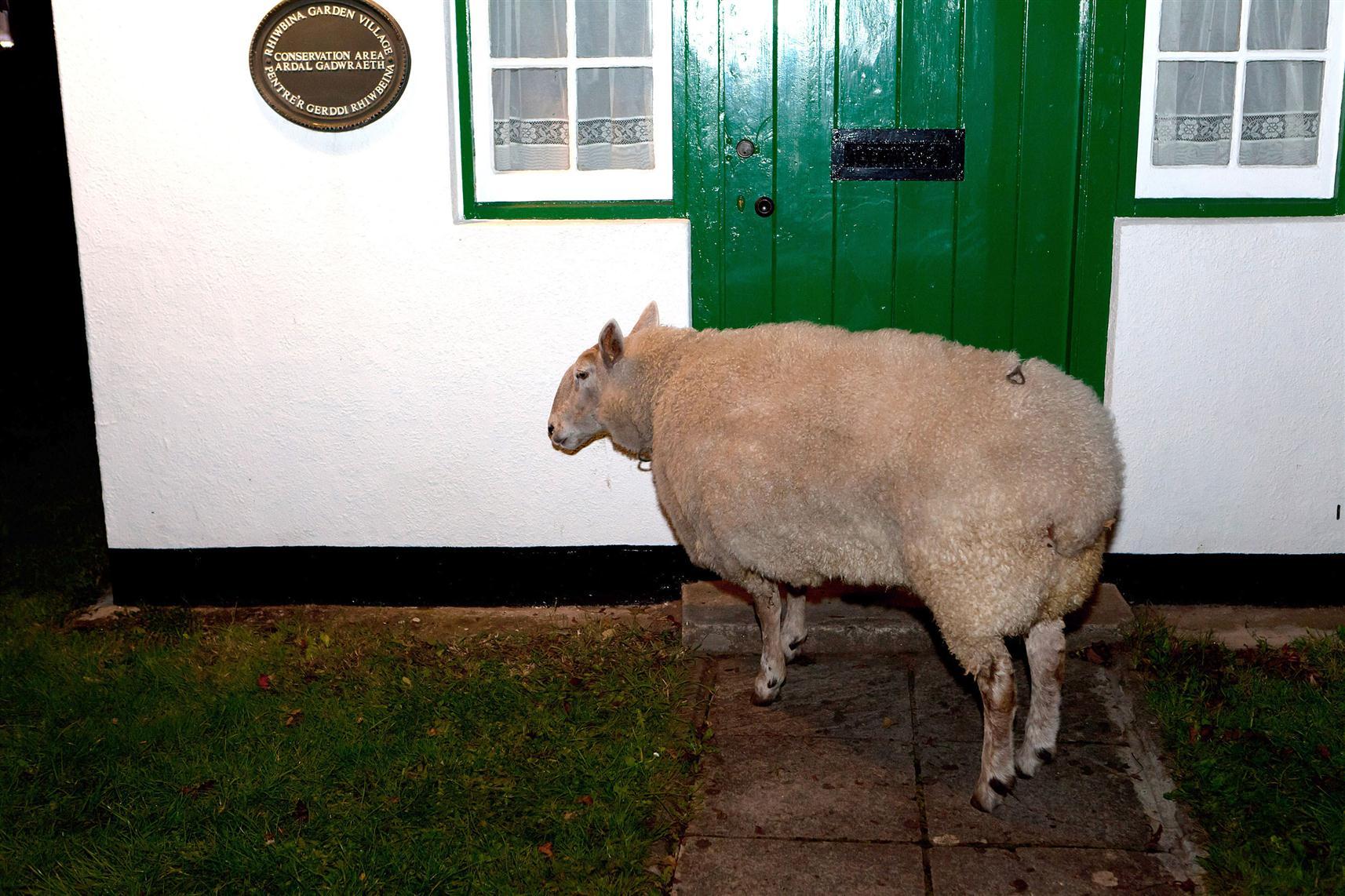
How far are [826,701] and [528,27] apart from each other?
326 cm

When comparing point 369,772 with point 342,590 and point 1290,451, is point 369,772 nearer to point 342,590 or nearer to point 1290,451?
point 342,590

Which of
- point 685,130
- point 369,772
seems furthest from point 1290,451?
point 369,772

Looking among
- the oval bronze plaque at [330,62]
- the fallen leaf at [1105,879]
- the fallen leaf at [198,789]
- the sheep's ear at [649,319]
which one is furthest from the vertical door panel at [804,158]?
the fallen leaf at [198,789]

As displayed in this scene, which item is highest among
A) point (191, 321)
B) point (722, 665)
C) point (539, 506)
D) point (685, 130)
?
point (685, 130)

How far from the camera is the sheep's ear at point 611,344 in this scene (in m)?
4.57

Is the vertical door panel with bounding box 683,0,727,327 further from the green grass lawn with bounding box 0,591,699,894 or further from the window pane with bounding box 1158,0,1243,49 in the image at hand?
the window pane with bounding box 1158,0,1243,49

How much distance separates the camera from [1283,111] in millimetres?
5031

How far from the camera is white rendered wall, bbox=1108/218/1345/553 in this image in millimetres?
5039

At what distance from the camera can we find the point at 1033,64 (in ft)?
16.4

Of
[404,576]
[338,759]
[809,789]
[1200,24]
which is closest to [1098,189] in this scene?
[1200,24]

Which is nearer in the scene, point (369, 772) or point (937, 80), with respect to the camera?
point (369, 772)

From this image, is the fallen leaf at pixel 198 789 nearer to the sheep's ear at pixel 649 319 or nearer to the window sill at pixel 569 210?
the sheep's ear at pixel 649 319

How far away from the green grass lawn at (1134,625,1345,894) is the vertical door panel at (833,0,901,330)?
6.33 ft

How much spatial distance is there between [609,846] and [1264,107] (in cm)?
419
